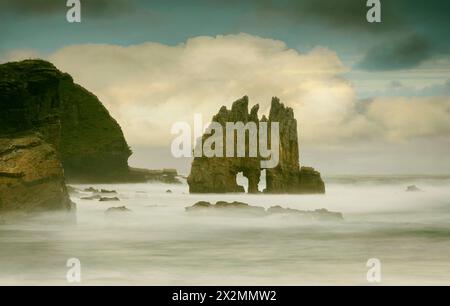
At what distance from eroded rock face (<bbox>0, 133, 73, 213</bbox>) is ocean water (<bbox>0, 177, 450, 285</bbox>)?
88 centimetres

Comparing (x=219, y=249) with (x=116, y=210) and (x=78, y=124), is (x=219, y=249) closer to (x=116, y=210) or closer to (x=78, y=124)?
(x=116, y=210)

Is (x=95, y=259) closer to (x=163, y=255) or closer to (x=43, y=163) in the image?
(x=163, y=255)

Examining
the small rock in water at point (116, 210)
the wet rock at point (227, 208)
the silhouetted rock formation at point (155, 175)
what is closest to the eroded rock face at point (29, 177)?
the small rock in water at point (116, 210)

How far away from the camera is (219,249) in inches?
753

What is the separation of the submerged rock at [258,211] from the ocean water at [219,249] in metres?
0.55

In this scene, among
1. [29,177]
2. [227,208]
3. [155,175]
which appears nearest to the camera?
Result: [29,177]

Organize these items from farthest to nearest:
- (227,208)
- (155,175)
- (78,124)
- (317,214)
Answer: (78,124)
(155,175)
(227,208)
(317,214)

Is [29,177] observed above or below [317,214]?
above

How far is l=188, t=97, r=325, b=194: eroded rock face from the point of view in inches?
1601

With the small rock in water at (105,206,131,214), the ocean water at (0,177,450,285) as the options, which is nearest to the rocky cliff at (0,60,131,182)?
the small rock in water at (105,206,131,214)

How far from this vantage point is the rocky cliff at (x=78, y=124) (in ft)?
134

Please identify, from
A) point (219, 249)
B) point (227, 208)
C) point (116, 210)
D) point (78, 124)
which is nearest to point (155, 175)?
point (78, 124)

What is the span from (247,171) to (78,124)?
3553 cm

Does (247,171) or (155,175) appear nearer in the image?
(247,171)
